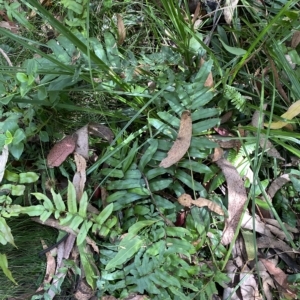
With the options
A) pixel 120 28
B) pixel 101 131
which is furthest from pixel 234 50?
pixel 101 131

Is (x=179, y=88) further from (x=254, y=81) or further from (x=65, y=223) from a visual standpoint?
(x=65, y=223)

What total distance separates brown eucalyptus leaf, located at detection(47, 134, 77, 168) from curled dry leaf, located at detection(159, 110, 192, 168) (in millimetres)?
353

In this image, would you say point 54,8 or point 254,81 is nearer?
point 254,81

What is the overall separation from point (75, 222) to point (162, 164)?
35 centimetres

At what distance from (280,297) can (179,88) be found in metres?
0.80

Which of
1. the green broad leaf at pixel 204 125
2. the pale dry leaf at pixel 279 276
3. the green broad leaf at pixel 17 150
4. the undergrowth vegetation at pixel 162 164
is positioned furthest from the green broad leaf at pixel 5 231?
the pale dry leaf at pixel 279 276

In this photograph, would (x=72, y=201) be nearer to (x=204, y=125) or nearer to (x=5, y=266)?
(x=5, y=266)

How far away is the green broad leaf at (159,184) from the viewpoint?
4.46ft

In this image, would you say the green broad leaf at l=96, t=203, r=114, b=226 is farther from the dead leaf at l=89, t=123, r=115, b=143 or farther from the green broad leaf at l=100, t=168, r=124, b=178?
the dead leaf at l=89, t=123, r=115, b=143

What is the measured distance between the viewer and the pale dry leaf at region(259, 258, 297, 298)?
1.37 m

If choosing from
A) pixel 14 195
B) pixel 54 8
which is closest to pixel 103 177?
pixel 14 195

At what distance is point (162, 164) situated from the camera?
4.35 ft

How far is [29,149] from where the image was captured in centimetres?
149

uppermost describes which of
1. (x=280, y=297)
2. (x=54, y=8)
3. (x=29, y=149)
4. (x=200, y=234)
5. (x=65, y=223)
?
(x=54, y=8)
